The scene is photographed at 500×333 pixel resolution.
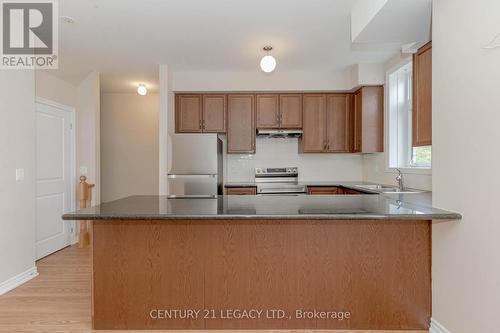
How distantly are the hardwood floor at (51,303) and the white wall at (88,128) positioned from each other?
1483mm

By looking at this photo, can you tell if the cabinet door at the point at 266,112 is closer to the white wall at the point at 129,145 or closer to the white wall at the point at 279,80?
the white wall at the point at 279,80

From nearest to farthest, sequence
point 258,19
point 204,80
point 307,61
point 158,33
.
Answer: point 258,19, point 158,33, point 307,61, point 204,80

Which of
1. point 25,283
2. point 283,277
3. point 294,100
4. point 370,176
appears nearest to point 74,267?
point 25,283

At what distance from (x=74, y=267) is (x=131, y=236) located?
2.01 meters

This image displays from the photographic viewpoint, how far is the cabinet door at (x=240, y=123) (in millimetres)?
4812

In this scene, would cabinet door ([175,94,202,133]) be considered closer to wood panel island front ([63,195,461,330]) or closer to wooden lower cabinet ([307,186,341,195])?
wooden lower cabinet ([307,186,341,195])

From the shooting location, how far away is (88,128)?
4.67m

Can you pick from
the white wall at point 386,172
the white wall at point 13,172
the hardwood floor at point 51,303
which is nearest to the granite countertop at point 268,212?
the hardwood floor at point 51,303

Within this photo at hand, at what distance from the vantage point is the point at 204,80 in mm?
4781

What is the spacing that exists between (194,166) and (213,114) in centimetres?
95

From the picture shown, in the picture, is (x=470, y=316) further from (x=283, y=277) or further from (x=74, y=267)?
(x=74, y=267)

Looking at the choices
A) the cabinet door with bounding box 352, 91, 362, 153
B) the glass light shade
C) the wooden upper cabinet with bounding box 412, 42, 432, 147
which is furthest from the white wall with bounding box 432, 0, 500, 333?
the cabinet door with bounding box 352, 91, 362, 153

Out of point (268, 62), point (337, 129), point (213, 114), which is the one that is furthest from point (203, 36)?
point (337, 129)

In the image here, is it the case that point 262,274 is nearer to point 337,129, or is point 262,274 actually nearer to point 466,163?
point 466,163
